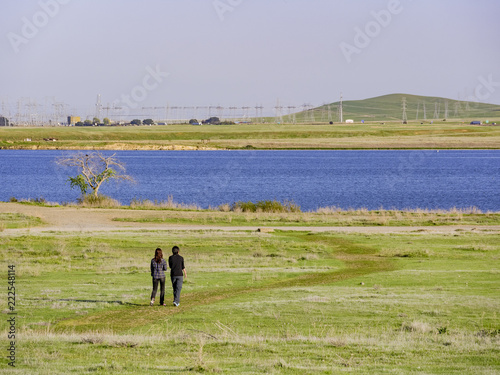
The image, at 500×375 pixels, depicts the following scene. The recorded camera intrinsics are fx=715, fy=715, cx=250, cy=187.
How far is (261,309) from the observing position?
18875 mm

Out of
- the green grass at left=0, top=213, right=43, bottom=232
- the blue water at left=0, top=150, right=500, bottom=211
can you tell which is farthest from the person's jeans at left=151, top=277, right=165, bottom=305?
the blue water at left=0, top=150, right=500, bottom=211

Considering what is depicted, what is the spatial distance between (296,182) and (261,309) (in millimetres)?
78702

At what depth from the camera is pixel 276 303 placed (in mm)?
19703

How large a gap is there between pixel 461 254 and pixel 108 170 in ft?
113

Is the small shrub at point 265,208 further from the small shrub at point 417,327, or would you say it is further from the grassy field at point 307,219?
the small shrub at point 417,327

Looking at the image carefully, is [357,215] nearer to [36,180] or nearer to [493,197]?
[493,197]

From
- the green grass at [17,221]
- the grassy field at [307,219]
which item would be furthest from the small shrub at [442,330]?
the green grass at [17,221]

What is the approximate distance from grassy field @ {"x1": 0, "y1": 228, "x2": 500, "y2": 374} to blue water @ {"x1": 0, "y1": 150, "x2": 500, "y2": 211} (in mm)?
35728

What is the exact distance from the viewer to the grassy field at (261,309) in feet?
43.4

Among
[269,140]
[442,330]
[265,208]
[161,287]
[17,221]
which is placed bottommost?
[265,208]

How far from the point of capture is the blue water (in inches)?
2945

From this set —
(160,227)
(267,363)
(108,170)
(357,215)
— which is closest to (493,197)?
(357,215)

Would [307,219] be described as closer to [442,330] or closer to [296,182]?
[442,330]

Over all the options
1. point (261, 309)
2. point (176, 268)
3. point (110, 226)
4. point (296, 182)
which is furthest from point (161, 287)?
point (296, 182)
